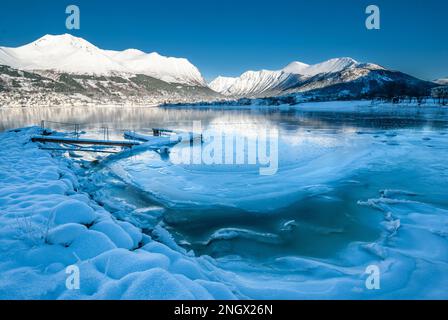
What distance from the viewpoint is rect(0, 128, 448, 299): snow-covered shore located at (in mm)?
3980

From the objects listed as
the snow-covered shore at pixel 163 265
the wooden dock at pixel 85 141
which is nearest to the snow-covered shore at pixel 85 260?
the snow-covered shore at pixel 163 265

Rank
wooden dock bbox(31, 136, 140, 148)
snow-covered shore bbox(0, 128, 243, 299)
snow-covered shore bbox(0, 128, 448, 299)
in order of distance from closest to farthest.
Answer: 1. snow-covered shore bbox(0, 128, 243, 299)
2. snow-covered shore bbox(0, 128, 448, 299)
3. wooden dock bbox(31, 136, 140, 148)

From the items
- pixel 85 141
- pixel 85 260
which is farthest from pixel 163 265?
pixel 85 141

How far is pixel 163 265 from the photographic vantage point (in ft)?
16.0

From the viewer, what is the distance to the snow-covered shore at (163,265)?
157 inches

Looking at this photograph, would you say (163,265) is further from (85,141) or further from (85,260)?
(85,141)

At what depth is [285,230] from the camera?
7.57 m

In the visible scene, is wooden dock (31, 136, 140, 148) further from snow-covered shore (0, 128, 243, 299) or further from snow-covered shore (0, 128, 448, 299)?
snow-covered shore (0, 128, 448, 299)

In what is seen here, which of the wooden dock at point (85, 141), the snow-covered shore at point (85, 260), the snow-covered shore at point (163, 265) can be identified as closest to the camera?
the snow-covered shore at point (85, 260)

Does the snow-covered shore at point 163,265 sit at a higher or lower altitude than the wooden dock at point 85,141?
lower

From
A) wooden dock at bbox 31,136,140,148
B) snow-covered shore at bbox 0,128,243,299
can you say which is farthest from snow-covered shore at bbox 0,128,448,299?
wooden dock at bbox 31,136,140,148

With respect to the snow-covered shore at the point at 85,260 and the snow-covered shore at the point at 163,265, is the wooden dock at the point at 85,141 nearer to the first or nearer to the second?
the snow-covered shore at the point at 85,260

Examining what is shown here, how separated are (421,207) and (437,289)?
484cm

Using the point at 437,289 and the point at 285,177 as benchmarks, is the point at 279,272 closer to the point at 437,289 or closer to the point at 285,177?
the point at 437,289
